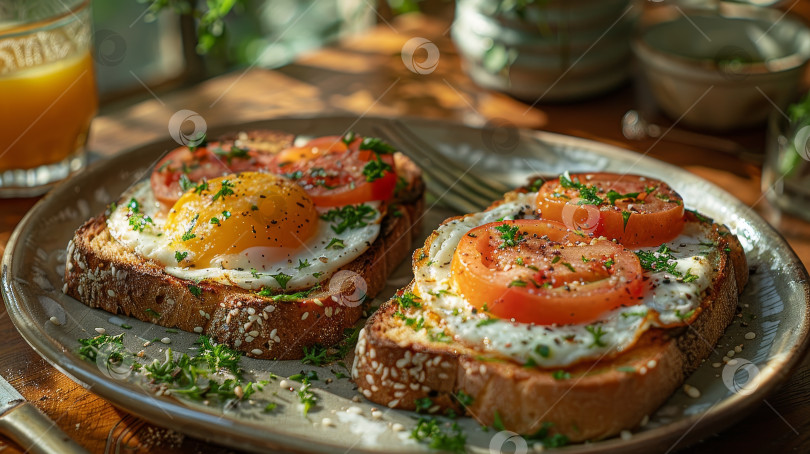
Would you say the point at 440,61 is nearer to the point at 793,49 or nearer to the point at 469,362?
the point at 793,49

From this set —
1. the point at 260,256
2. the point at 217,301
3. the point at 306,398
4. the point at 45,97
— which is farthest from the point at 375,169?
the point at 45,97

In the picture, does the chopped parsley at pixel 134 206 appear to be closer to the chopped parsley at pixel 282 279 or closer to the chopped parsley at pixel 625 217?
the chopped parsley at pixel 282 279

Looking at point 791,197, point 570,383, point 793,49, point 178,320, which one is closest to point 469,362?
point 570,383

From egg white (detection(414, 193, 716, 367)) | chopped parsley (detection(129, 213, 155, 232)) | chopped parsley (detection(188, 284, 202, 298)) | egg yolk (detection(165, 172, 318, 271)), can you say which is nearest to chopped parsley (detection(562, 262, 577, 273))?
egg white (detection(414, 193, 716, 367))

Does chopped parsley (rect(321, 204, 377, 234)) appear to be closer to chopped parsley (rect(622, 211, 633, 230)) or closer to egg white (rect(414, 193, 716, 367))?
egg white (rect(414, 193, 716, 367))

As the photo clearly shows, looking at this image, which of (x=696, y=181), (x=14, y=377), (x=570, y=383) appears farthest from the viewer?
(x=696, y=181)

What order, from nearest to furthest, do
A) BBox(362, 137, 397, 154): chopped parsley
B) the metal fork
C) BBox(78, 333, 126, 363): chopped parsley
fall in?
BBox(78, 333, 126, 363): chopped parsley → BBox(362, 137, 397, 154): chopped parsley → the metal fork
